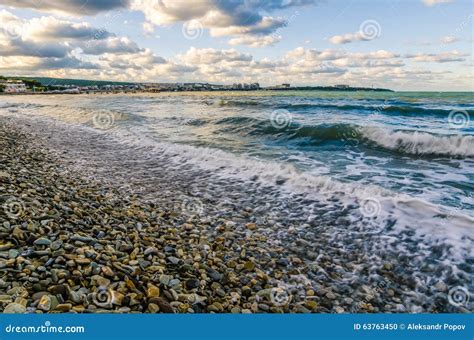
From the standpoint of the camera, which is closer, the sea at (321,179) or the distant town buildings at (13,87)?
the sea at (321,179)

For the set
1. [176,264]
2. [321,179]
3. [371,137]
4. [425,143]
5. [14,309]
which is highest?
[371,137]

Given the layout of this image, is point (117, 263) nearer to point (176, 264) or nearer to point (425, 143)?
point (176, 264)

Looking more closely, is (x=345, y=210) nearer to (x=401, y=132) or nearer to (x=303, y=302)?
(x=303, y=302)

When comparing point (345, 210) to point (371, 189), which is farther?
point (371, 189)

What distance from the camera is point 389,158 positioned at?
14.9 m

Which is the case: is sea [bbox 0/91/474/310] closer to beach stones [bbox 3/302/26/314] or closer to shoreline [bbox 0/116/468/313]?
shoreline [bbox 0/116/468/313]

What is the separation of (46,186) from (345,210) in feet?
24.9

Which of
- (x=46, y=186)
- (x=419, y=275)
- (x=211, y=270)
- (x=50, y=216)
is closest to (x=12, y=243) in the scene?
(x=50, y=216)

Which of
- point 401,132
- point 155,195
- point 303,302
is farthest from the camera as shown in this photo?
point 401,132

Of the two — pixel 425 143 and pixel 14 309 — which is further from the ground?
pixel 425 143

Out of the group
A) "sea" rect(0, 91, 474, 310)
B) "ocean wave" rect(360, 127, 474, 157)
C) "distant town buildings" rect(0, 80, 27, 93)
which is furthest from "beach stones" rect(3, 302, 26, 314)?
"distant town buildings" rect(0, 80, 27, 93)

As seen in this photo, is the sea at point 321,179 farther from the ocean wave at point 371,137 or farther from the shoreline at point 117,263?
the shoreline at point 117,263

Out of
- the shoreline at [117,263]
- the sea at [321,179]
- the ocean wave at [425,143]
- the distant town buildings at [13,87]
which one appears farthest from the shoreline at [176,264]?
the distant town buildings at [13,87]

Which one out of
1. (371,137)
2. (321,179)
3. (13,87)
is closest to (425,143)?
Result: (371,137)
